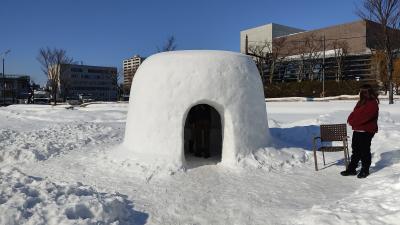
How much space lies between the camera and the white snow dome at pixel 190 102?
735cm

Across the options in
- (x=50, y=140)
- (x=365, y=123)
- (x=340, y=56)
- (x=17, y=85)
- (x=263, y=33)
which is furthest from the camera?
(x=17, y=85)

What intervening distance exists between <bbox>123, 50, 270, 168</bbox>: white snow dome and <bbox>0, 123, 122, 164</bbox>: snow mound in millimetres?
2697

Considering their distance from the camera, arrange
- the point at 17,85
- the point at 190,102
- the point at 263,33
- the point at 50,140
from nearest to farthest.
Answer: the point at 190,102 → the point at 50,140 → the point at 263,33 → the point at 17,85

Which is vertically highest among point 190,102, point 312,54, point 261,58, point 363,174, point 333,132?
point 312,54

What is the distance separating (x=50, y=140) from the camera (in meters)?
10.8

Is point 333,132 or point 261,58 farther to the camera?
point 261,58

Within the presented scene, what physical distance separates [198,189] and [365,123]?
2960 mm

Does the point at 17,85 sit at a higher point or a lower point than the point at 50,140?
higher

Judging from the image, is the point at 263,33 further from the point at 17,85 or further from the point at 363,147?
the point at 363,147

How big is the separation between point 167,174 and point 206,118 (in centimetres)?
225

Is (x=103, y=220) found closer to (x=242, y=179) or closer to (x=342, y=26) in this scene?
(x=242, y=179)

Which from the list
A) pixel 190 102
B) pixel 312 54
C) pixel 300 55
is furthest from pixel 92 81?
pixel 190 102

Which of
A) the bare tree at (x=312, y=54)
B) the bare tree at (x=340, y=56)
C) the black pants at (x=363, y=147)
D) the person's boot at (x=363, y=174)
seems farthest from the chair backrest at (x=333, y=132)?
the bare tree at (x=312, y=54)

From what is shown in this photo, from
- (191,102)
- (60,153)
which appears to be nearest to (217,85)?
(191,102)
